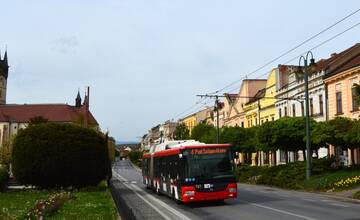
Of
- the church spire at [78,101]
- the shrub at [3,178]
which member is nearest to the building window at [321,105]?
the shrub at [3,178]

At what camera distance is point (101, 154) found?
34156 mm

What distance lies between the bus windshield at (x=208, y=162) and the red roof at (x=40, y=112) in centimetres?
14005

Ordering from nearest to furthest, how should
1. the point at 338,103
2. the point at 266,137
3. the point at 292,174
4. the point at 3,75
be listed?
the point at 292,174
the point at 266,137
the point at 338,103
the point at 3,75

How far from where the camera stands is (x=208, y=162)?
23.5 meters

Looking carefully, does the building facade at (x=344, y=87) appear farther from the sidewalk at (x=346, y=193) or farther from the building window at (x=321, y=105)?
the sidewalk at (x=346, y=193)

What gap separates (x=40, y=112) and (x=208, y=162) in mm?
152977

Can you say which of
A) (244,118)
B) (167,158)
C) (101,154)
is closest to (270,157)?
(244,118)

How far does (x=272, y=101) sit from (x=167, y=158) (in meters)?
37.4

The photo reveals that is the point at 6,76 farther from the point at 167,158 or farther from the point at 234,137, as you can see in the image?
the point at 167,158

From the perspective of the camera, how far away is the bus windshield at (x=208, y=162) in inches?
915

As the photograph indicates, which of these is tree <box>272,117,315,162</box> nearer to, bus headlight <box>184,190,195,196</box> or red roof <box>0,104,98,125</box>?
bus headlight <box>184,190,195,196</box>

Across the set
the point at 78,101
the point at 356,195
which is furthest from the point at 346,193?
the point at 78,101

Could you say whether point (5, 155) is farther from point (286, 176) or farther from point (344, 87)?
point (344, 87)

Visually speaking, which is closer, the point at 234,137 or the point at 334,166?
the point at 334,166
